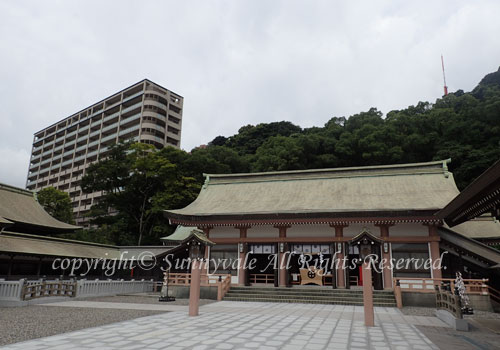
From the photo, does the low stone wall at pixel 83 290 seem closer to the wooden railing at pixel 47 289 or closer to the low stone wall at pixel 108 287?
the low stone wall at pixel 108 287

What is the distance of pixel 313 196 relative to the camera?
66.2 ft

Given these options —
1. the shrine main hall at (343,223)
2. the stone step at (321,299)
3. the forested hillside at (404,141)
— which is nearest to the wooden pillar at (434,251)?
the shrine main hall at (343,223)

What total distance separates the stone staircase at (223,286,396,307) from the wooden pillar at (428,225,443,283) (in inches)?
93.2

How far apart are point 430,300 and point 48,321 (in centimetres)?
1445

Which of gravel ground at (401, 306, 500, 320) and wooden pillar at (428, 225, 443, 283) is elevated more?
wooden pillar at (428, 225, 443, 283)

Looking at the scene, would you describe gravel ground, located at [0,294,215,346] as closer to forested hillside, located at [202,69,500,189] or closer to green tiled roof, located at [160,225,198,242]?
green tiled roof, located at [160,225,198,242]

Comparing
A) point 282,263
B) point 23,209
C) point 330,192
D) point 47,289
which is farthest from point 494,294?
point 23,209

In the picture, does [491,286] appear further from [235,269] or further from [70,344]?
[70,344]

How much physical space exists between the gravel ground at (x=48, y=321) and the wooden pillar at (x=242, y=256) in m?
7.44

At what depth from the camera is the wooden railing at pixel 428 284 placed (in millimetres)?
14079

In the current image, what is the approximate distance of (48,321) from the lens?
31.3 feet

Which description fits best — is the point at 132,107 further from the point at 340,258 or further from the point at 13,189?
the point at 340,258

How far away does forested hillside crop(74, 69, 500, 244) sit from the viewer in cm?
3441

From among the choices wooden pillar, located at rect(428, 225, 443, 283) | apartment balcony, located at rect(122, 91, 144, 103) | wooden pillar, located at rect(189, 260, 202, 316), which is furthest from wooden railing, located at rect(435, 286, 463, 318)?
apartment balcony, located at rect(122, 91, 144, 103)
